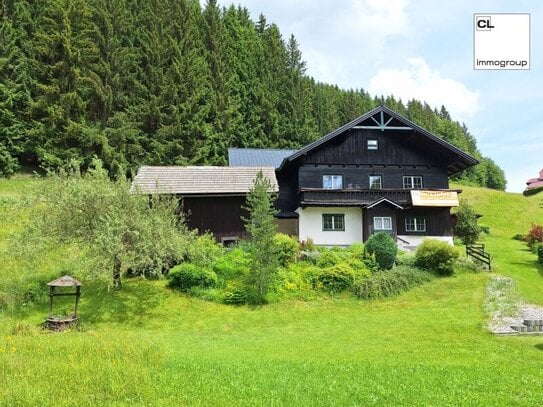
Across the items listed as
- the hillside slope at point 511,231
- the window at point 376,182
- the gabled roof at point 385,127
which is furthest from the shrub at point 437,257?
the gabled roof at point 385,127

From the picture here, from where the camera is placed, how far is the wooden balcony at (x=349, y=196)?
1216 inches

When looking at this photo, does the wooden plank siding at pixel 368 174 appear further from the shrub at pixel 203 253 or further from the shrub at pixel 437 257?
the shrub at pixel 203 253

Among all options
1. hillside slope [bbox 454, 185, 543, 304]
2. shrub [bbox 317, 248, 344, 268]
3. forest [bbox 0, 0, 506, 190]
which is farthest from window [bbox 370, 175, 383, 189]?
forest [bbox 0, 0, 506, 190]

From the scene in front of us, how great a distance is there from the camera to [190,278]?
2106 centimetres

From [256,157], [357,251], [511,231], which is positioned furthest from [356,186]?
[511,231]

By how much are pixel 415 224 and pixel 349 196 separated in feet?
19.3

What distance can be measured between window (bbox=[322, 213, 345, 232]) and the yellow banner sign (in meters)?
5.54

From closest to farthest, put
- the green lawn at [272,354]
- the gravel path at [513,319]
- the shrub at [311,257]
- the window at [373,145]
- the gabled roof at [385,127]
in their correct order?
the green lawn at [272,354], the gravel path at [513,319], the shrub at [311,257], the gabled roof at [385,127], the window at [373,145]

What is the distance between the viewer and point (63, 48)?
41031 mm

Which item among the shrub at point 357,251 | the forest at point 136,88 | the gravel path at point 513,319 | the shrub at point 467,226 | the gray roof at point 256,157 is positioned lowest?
the gravel path at point 513,319

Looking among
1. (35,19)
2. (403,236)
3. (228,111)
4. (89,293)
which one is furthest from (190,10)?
(89,293)

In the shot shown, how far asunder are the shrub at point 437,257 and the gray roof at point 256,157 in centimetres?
1708

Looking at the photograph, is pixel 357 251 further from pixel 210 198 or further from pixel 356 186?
pixel 210 198

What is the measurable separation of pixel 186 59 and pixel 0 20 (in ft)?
62.4
